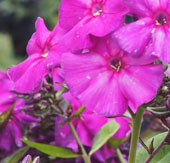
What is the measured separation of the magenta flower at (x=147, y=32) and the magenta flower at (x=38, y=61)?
0.11 meters

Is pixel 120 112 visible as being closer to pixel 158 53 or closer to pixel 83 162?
pixel 158 53

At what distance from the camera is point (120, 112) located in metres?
0.55

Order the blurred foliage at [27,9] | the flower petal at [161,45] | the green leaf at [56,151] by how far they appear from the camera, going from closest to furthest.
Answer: the flower petal at [161,45], the green leaf at [56,151], the blurred foliage at [27,9]

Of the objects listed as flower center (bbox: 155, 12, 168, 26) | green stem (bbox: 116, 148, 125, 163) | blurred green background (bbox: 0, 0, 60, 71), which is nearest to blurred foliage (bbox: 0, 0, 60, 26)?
blurred green background (bbox: 0, 0, 60, 71)

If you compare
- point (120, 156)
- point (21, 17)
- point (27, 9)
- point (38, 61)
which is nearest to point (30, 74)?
point (38, 61)

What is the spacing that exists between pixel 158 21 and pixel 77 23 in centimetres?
10

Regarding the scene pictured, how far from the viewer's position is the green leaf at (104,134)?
791mm

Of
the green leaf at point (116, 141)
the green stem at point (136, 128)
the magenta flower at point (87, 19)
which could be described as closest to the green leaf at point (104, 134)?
the green leaf at point (116, 141)

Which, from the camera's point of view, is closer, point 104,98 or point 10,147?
point 104,98

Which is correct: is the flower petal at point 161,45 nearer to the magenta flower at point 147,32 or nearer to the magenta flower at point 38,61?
the magenta flower at point 147,32

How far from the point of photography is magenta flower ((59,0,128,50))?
560 millimetres

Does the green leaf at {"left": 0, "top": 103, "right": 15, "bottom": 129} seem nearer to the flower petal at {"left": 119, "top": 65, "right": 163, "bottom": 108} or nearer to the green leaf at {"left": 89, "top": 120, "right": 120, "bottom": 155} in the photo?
the green leaf at {"left": 89, "top": 120, "right": 120, "bottom": 155}

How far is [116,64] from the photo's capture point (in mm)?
586

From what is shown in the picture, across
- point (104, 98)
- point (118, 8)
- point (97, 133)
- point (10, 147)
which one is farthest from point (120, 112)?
point (10, 147)
